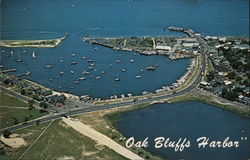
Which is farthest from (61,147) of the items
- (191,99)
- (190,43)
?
(190,43)

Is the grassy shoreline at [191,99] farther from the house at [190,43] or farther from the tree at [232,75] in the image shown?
the house at [190,43]

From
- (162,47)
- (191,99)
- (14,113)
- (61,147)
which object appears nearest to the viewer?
(61,147)

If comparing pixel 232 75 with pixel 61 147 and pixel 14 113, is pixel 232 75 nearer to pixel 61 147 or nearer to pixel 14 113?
pixel 61 147

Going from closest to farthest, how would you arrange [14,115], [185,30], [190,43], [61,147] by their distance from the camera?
[61,147], [14,115], [190,43], [185,30]

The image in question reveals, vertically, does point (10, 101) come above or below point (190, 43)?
below

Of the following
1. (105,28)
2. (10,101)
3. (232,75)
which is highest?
(105,28)

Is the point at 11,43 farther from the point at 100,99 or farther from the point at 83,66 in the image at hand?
the point at 100,99

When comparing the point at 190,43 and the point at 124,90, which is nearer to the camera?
the point at 124,90

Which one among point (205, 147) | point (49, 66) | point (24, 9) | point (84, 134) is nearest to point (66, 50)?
point (49, 66)
